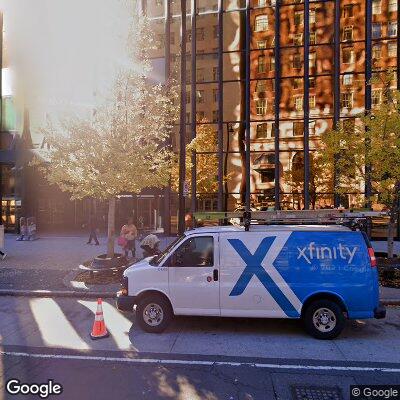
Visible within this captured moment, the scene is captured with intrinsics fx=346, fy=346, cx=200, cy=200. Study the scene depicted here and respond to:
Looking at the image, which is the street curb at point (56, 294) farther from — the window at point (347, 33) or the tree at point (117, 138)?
the window at point (347, 33)

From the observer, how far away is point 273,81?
20.3m

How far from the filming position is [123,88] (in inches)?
451

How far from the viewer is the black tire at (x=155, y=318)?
6.89 metres

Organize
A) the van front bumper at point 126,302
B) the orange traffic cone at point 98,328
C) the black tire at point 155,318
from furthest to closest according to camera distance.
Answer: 1. the van front bumper at point 126,302
2. the black tire at point 155,318
3. the orange traffic cone at point 98,328

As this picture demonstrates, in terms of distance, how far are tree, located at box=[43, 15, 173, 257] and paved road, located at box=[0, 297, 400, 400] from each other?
4.85 m

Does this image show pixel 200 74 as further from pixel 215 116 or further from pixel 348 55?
pixel 348 55

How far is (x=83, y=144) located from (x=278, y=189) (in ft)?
40.2

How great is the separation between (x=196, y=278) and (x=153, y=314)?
115cm

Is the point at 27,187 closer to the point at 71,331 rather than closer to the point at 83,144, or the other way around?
the point at 83,144

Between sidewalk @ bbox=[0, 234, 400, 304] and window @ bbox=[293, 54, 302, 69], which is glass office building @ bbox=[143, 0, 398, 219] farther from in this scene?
sidewalk @ bbox=[0, 234, 400, 304]

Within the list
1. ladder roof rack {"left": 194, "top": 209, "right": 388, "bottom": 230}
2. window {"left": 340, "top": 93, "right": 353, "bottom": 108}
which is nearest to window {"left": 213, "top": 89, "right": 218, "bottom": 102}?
window {"left": 340, "top": 93, "right": 353, "bottom": 108}

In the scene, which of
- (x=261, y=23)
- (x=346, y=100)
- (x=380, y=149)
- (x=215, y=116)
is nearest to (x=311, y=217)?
(x=380, y=149)

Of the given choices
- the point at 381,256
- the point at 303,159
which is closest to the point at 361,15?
the point at 303,159

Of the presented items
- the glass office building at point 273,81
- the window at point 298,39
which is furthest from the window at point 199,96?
the window at point 298,39
